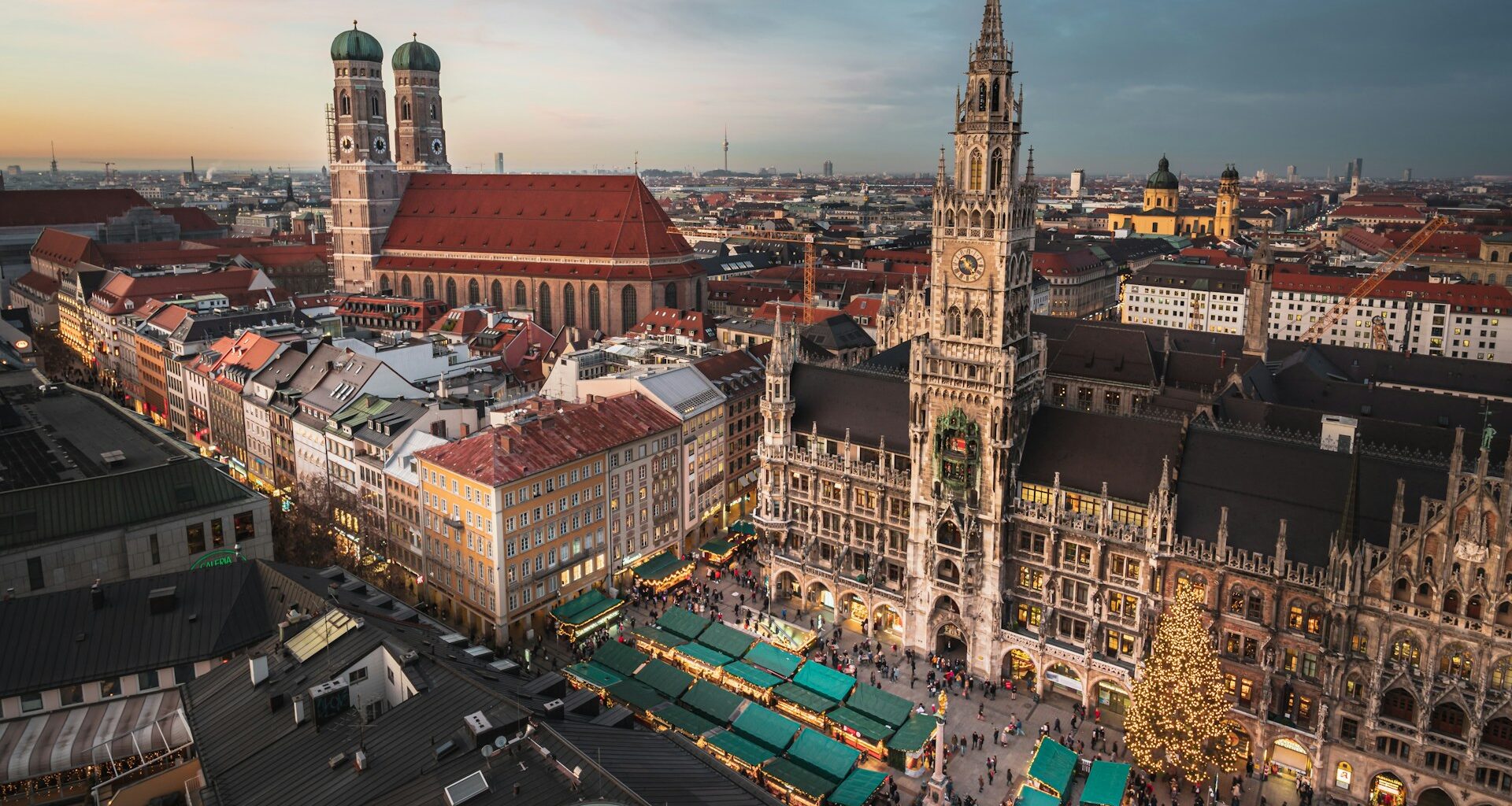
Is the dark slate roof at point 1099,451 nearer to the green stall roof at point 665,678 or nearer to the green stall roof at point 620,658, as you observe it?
the green stall roof at point 665,678

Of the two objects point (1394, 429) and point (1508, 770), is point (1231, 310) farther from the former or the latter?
point (1508, 770)

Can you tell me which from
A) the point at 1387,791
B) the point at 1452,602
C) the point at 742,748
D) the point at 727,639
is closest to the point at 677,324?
the point at 727,639

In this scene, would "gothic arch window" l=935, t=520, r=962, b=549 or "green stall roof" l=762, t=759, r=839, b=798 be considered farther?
"gothic arch window" l=935, t=520, r=962, b=549

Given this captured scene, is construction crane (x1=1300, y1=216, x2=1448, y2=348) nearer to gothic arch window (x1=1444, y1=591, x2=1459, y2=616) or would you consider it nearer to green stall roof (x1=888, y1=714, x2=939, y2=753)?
gothic arch window (x1=1444, y1=591, x2=1459, y2=616)

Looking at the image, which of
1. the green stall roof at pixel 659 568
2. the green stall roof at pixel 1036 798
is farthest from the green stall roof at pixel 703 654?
the green stall roof at pixel 1036 798

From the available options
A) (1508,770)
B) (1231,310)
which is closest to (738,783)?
(1508,770)

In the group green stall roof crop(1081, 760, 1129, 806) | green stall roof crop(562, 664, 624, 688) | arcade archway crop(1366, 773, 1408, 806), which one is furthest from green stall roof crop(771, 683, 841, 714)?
arcade archway crop(1366, 773, 1408, 806)
